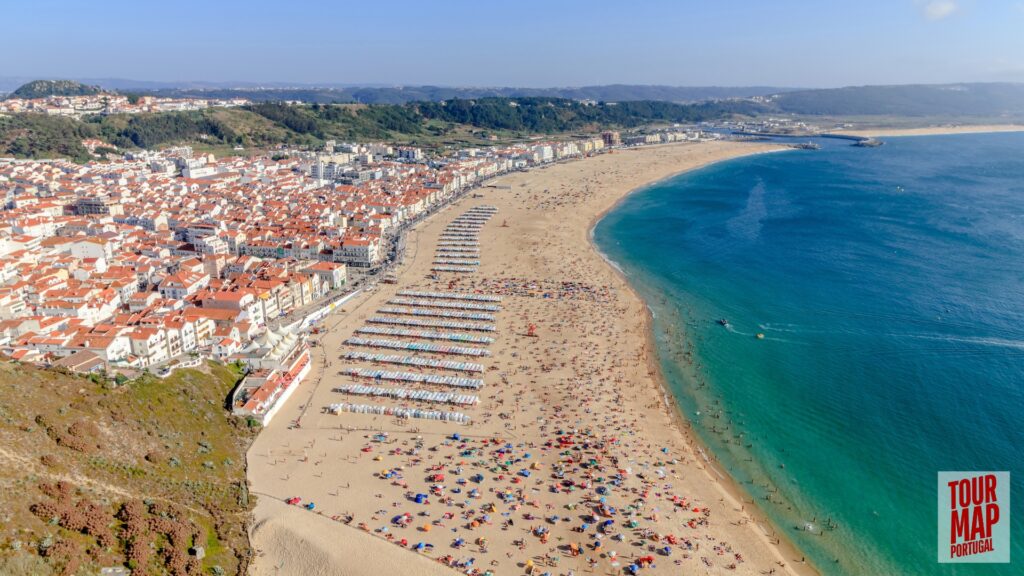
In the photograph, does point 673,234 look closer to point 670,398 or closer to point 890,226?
point 890,226

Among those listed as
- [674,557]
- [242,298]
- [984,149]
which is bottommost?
[674,557]

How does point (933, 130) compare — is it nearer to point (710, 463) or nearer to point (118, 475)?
point (710, 463)

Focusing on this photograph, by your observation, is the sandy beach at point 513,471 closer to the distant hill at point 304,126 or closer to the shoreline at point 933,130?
the distant hill at point 304,126

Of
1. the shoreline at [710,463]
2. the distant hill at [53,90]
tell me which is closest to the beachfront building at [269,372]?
the shoreline at [710,463]

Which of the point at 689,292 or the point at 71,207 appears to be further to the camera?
the point at 71,207

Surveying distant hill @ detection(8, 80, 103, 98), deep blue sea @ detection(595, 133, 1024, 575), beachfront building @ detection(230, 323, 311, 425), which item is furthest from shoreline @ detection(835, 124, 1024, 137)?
distant hill @ detection(8, 80, 103, 98)

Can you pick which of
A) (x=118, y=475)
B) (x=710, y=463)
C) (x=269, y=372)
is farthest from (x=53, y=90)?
(x=710, y=463)

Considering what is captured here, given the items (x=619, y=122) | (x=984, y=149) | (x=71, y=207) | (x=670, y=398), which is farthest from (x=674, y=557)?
(x=619, y=122)
